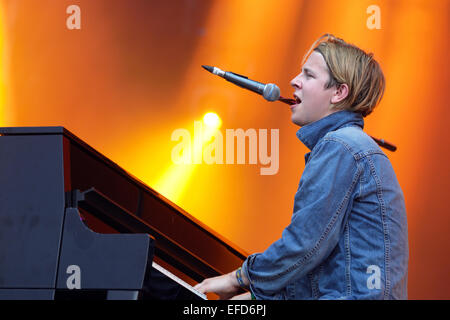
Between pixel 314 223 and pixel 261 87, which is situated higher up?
pixel 261 87

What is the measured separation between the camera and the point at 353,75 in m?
1.53

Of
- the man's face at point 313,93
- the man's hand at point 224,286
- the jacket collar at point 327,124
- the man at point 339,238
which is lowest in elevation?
→ the man's hand at point 224,286

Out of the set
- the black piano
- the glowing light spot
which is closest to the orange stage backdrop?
the glowing light spot

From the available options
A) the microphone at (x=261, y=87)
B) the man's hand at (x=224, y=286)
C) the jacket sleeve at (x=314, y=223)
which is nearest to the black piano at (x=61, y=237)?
the man's hand at (x=224, y=286)

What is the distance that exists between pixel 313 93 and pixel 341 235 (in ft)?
1.39

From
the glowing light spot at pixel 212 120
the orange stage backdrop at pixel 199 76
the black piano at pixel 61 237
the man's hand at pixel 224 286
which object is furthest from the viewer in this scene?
the glowing light spot at pixel 212 120

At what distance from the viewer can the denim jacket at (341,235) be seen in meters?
1.32

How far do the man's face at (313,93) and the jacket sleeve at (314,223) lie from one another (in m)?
0.20

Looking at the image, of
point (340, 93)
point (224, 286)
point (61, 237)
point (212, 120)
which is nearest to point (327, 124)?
point (340, 93)

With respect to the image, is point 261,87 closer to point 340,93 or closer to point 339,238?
point 340,93

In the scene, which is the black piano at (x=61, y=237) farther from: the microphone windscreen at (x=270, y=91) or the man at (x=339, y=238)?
the microphone windscreen at (x=270, y=91)

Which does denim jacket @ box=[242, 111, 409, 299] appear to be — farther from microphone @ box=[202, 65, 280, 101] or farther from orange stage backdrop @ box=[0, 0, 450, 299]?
orange stage backdrop @ box=[0, 0, 450, 299]

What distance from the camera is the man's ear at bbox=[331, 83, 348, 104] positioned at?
152 centimetres

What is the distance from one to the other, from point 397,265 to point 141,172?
2.65m
